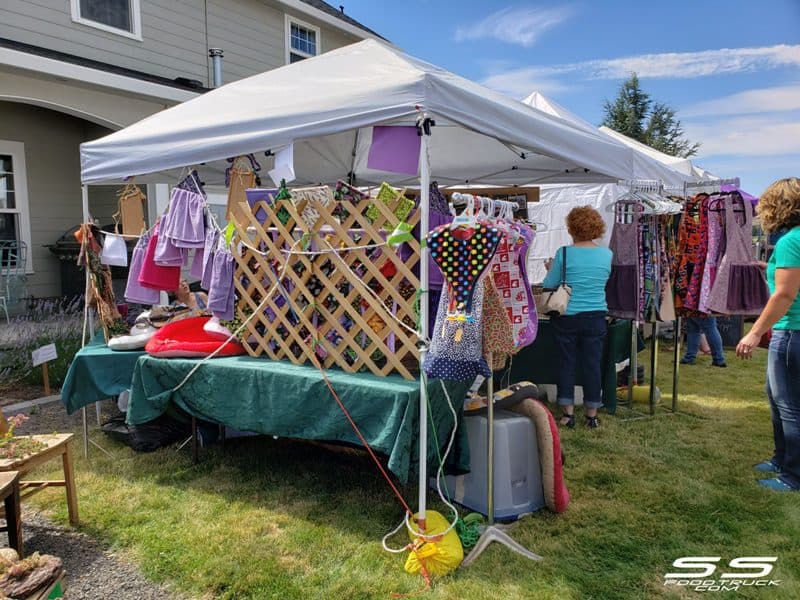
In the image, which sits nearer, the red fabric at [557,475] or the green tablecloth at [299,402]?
the green tablecloth at [299,402]

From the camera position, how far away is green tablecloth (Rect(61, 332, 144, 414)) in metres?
3.36

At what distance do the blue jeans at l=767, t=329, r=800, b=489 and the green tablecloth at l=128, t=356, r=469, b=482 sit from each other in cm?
158

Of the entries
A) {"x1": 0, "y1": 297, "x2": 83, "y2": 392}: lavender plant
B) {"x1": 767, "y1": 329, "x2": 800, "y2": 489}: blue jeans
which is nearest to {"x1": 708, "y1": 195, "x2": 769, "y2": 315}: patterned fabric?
{"x1": 767, "y1": 329, "x2": 800, "y2": 489}: blue jeans

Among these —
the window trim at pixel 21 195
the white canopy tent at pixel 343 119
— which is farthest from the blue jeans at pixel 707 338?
the window trim at pixel 21 195

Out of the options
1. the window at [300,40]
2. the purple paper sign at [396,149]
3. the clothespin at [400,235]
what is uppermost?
the window at [300,40]

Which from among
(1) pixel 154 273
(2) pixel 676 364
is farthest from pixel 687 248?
(1) pixel 154 273

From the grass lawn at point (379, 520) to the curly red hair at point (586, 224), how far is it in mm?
1309

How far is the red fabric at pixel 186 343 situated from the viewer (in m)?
3.20

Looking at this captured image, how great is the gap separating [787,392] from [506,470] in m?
1.48

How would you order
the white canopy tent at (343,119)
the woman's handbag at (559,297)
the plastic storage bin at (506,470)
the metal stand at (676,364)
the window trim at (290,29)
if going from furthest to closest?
the window trim at (290,29), the metal stand at (676,364), the woman's handbag at (559,297), the plastic storage bin at (506,470), the white canopy tent at (343,119)

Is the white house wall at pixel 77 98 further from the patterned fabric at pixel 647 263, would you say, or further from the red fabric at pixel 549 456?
the red fabric at pixel 549 456

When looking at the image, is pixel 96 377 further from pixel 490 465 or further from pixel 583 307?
pixel 583 307

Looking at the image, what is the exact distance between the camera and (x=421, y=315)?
2354mm

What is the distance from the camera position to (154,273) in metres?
3.64
